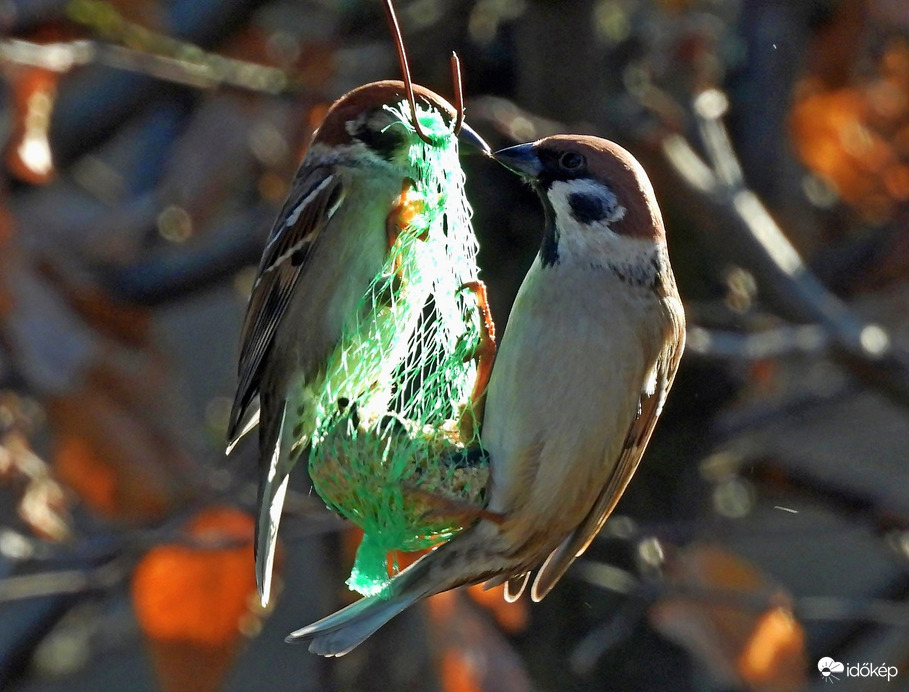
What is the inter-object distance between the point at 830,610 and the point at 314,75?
218 cm

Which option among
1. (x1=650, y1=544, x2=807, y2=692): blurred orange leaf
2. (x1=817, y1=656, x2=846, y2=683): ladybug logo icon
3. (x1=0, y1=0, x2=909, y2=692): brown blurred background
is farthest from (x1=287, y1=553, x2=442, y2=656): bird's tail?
(x1=817, y1=656, x2=846, y2=683): ladybug logo icon

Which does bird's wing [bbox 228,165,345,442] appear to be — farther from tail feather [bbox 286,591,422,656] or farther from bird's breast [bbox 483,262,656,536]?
tail feather [bbox 286,591,422,656]

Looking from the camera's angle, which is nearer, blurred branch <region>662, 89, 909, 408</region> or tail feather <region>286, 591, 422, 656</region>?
tail feather <region>286, 591, 422, 656</region>

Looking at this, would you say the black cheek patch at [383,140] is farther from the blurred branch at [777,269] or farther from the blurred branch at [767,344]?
the blurred branch at [777,269]

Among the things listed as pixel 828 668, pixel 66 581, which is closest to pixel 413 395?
pixel 66 581

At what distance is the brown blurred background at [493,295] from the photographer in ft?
11.9

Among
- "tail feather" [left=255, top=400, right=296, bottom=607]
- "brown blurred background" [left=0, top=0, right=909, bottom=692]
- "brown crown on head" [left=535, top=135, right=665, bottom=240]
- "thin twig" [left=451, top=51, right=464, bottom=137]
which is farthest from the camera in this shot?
"brown blurred background" [left=0, top=0, right=909, bottom=692]

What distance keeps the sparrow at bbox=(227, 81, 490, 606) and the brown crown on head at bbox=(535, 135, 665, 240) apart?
0.35 metres

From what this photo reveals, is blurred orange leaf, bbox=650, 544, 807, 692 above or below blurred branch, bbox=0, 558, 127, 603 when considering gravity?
below

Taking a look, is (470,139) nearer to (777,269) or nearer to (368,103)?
(368,103)

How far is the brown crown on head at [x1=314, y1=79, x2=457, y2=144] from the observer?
249cm

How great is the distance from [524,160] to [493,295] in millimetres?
1765

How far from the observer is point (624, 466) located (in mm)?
2697

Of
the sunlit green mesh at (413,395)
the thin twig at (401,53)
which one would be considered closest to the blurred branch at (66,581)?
the sunlit green mesh at (413,395)
